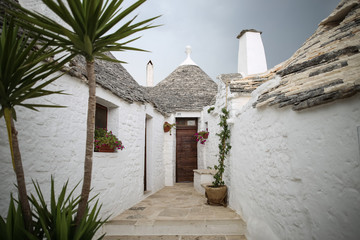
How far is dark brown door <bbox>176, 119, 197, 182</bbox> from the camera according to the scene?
29.0 feet

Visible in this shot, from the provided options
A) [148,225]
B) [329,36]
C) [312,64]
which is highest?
[329,36]

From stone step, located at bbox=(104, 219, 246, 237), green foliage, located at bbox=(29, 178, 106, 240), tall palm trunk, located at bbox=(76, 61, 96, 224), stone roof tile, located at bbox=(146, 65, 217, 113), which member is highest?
stone roof tile, located at bbox=(146, 65, 217, 113)

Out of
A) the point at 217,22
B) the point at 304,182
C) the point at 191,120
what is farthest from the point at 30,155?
the point at 217,22

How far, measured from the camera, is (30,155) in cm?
237

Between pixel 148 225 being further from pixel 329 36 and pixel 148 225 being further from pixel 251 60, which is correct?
pixel 251 60

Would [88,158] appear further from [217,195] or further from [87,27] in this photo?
[217,195]

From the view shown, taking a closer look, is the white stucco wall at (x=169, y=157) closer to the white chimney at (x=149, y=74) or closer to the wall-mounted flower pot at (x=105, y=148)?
the white chimney at (x=149, y=74)

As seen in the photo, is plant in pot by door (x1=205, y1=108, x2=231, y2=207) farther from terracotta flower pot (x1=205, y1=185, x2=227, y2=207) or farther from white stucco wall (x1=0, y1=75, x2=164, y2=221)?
white stucco wall (x1=0, y1=75, x2=164, y2=221)

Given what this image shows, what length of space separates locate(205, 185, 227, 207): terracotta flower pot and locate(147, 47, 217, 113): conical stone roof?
14.5 ft

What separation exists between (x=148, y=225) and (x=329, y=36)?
399 cm

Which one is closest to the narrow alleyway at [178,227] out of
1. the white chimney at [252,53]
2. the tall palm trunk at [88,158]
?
the tall palm trunk at [88,158]

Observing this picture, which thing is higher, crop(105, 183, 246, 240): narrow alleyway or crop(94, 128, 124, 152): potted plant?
crop(94, 128, 124, 152): potted plant

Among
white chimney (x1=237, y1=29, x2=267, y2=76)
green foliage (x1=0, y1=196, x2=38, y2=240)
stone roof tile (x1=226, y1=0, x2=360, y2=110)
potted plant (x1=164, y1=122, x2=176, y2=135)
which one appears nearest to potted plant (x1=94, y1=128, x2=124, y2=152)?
green foliage (x1=0, y1=196, x2=38, y2=240)

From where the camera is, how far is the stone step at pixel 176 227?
3.71 m
